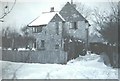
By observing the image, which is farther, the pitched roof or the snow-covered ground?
the pitched roof

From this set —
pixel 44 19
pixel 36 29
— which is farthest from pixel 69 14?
pixel 36 29

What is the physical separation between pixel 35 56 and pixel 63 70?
378 mm

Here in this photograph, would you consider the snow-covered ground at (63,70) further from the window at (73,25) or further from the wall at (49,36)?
the window at (73,25)

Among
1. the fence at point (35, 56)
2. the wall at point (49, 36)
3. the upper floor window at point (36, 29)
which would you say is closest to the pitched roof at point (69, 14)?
the wall at point (49, 36)

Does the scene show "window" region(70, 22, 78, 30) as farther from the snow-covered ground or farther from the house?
the snow-covered ground

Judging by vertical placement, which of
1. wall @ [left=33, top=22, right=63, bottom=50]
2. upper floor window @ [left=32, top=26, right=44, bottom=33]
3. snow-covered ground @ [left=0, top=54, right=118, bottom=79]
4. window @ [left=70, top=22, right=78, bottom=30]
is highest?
window @ [left=70, top=22, right=78, bottom=30]

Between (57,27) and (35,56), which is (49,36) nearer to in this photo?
(57,27)

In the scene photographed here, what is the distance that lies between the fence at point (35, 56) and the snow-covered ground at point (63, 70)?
6cm

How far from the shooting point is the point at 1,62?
13.4 feet

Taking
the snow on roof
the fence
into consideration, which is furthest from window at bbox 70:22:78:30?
the fence

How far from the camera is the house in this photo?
407 cm

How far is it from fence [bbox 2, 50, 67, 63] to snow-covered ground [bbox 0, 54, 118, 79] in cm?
6

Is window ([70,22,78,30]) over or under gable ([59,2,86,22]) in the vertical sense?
under

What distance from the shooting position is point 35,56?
161 inches
